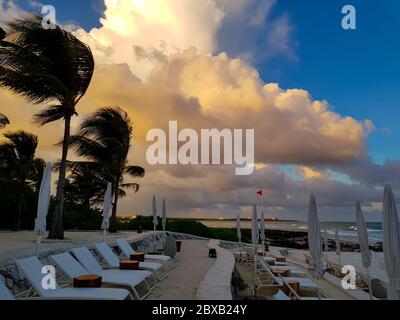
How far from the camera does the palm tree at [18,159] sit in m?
18.8

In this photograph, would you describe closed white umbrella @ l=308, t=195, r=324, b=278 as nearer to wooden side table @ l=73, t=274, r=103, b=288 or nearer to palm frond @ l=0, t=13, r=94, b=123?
wooden side table @ l=73, t=274, r=103, b=288

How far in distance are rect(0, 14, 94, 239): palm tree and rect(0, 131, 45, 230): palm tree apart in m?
8.04

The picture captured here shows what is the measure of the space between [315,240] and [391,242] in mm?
1500

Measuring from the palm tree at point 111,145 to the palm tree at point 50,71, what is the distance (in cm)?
533

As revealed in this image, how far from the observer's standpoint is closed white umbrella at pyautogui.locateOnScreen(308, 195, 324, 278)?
6.00 m

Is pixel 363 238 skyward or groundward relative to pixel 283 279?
skyward

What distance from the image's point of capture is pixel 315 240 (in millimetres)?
6156

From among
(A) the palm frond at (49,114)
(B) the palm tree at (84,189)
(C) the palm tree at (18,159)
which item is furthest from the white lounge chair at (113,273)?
(B) the palm tree at (84,189)

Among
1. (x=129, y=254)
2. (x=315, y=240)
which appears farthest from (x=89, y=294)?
(x=129, y=254)

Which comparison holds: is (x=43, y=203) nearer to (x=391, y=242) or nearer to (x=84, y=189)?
(x=391, y=242)

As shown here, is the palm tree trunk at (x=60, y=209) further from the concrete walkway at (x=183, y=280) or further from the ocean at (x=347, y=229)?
the ocean at (x=347, y=229)

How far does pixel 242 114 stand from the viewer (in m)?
13.4

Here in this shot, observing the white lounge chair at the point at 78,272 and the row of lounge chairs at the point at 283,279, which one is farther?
the row of lounge chairs at the point at 283,279
